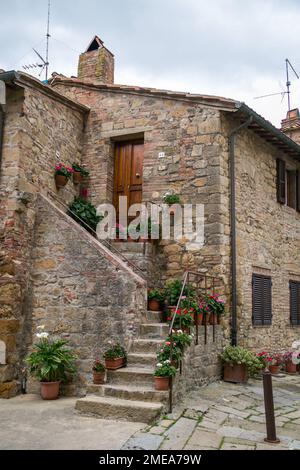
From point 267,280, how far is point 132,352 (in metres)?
4.34

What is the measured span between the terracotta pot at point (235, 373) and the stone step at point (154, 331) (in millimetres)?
1818

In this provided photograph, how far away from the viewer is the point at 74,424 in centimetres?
468

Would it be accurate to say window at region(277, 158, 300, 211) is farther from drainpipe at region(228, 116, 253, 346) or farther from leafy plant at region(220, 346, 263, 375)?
leafy plant at region(220, 346, 263, 375)

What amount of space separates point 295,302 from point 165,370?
6180mm

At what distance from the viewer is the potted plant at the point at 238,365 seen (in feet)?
23.6

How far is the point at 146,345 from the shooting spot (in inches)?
230

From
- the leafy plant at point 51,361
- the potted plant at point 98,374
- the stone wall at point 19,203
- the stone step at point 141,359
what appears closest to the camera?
the potted plant at point 98,374

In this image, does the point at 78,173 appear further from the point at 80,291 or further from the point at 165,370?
the point at 165,370

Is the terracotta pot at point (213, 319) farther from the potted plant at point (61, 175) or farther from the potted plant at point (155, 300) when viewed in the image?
the potted plant at point (61, 175)

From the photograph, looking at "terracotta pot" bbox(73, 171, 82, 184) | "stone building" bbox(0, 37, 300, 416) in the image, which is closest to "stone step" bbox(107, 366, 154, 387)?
"stone building" bbox(0, 37, 300, 416)

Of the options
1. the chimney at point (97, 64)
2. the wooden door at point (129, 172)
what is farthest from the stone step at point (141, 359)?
the chimney at point (97, 64)

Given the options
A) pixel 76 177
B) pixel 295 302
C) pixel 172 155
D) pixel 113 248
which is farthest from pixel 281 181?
pixel 76 177

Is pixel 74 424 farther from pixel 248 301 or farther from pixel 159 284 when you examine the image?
pixel 248 301

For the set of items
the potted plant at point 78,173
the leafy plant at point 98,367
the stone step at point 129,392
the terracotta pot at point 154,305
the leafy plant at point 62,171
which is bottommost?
the stone step at point 129,392
